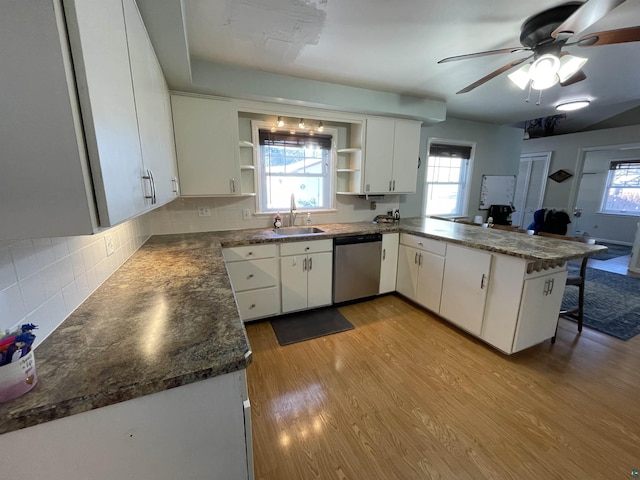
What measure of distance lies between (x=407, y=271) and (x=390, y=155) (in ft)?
4.82

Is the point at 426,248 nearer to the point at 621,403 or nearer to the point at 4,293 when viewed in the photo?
the point at 621,403

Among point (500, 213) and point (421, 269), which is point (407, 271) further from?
point (500, 213)

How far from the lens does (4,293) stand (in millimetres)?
761

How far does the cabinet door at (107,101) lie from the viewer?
655mm

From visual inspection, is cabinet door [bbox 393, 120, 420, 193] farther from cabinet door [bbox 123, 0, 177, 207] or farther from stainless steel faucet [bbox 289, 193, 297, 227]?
cabinet door [bbox 123, 0, 177, 207]

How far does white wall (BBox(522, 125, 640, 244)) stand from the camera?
5188mm

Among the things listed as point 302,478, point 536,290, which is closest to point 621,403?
point 536,290

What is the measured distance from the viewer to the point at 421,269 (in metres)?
2.89

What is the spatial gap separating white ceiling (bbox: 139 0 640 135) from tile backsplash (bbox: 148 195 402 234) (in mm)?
1294

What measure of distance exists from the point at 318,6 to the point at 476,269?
91.1 inches

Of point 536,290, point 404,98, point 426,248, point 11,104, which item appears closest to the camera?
point 11,104

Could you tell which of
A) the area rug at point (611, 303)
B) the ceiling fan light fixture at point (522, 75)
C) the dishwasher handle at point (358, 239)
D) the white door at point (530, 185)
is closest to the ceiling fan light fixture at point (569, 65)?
the ceiling fan light fixture at point (522, 75)

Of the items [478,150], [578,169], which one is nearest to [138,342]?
[478,150]

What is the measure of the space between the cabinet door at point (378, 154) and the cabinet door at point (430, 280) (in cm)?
103
